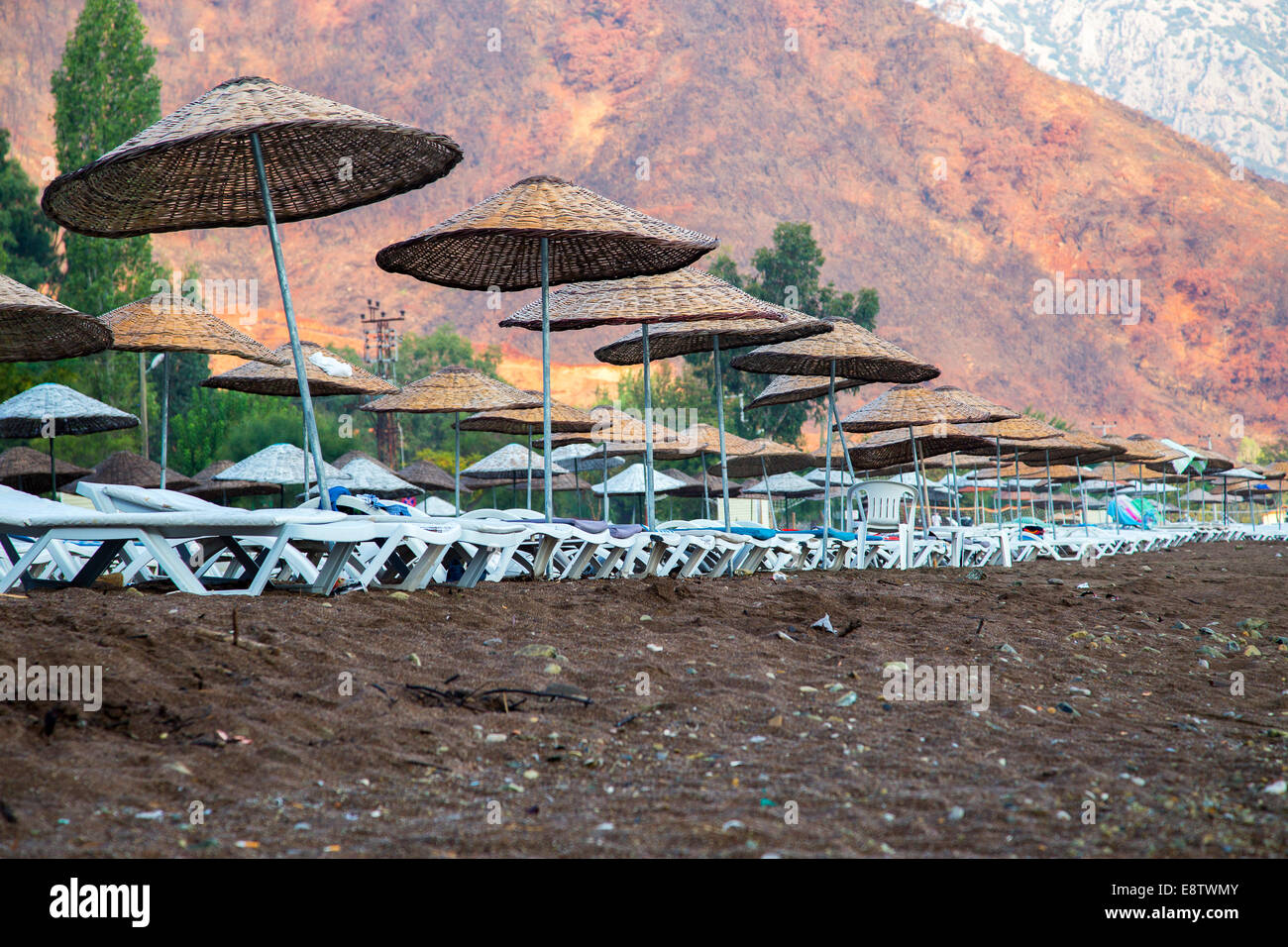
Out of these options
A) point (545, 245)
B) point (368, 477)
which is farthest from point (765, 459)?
point (545, 245)

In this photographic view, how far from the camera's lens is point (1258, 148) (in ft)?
355

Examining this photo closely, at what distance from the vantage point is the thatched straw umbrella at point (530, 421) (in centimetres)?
1323

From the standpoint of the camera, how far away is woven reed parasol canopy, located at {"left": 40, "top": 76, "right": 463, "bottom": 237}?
4617 mm

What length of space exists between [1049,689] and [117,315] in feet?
26.3

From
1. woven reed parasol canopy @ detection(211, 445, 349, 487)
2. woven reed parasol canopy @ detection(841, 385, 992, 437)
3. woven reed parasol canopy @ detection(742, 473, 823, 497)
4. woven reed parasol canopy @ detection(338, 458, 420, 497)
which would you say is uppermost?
woven reed parasol canopy @ detection(841, 385, 992, 437)

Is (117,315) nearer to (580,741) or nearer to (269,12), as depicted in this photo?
(580,741)

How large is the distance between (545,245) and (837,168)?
77321 millimetres

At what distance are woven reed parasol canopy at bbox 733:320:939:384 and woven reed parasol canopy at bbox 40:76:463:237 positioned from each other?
3.61 meters

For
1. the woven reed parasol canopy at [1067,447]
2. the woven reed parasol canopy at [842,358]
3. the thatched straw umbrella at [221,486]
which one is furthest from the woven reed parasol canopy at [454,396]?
the woven reed parasol canopy at [1067,447]

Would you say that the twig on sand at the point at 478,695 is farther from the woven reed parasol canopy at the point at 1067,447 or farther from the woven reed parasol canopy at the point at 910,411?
the woven reed parasol canopy at the point at 1067,447

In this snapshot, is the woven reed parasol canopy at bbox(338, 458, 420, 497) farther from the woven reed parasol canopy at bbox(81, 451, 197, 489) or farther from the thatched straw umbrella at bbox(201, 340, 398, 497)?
the thatched straw umbrella at bbox(201, 340, 398, 497)

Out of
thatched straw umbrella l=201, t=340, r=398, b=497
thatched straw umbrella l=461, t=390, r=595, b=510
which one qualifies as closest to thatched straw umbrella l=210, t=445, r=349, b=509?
thatched straw umbrella l=461, t=390, r=595, b=510

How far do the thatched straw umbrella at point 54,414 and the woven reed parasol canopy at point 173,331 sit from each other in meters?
2.92
